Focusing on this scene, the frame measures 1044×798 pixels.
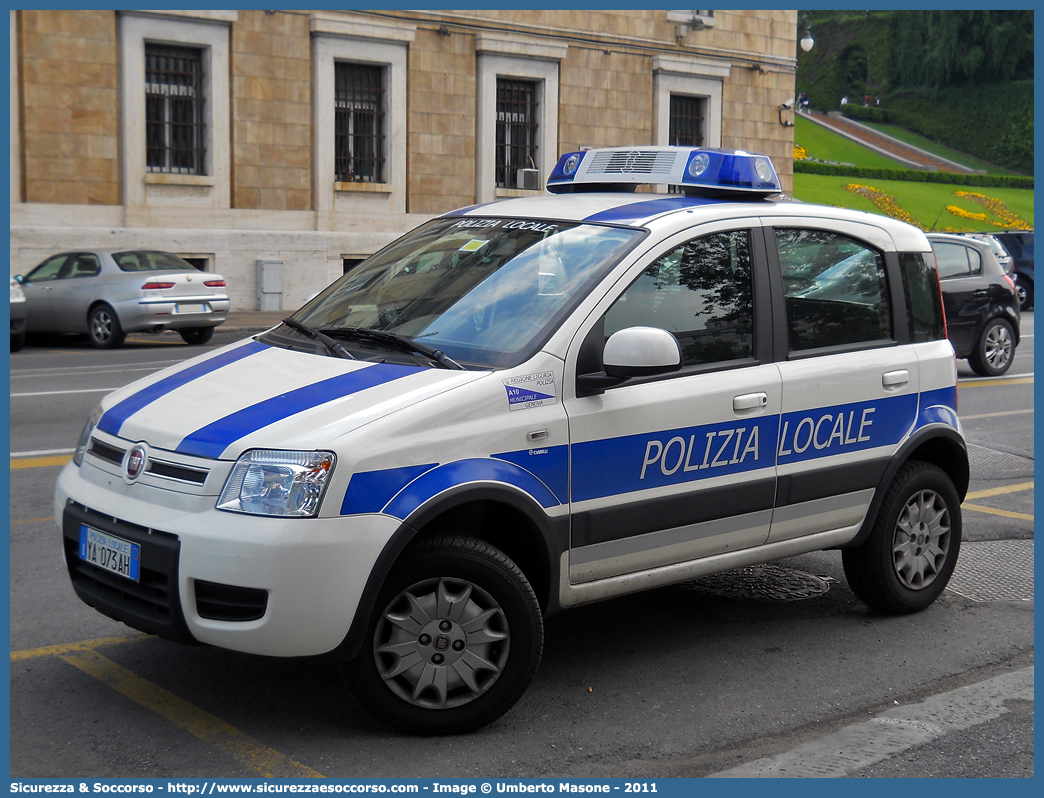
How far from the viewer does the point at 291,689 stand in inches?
172

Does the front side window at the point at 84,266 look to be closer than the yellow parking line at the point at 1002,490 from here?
No

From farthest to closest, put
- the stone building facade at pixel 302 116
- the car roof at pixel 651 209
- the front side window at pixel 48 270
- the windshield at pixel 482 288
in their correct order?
the stone building facade at pixel 302 116 < the front side window at pixel 48 270 < the car roof at pixel 651 209 < the windshield at pixel 482 288

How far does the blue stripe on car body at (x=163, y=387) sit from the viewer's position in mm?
4223

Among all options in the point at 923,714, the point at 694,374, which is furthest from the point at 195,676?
the point at 923,714

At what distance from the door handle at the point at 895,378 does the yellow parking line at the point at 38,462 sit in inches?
219

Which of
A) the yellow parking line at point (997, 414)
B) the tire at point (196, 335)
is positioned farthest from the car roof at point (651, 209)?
the tire at point (196, 335)

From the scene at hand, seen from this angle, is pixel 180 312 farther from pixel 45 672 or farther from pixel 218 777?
pixel 218 777

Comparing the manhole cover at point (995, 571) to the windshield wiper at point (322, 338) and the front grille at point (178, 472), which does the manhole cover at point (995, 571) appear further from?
the front grille at point (178, 472)

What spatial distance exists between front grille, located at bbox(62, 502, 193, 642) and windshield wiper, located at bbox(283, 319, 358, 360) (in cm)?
98

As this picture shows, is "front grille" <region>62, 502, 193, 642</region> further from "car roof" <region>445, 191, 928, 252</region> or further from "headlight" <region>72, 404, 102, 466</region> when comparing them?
"car roof" <region>445, 191, 928, 252</region>

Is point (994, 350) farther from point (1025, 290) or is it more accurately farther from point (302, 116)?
point (302, 116)

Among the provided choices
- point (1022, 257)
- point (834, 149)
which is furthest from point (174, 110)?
point (834, 149)

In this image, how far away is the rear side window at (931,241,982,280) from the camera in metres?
14.6

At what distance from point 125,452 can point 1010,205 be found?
204 feet
